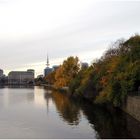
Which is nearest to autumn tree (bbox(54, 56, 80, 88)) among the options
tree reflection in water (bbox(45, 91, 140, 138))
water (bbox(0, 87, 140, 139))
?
tree reflection in water (bbox(45, 91, 140, 138))

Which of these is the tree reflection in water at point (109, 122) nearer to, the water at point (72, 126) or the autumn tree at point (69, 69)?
the water at point (72, 126)

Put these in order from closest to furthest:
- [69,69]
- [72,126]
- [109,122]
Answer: [72,126] → [109,122] → [69,69]

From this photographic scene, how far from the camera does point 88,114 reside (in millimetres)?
A: 50219

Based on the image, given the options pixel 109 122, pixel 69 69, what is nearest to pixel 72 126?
pixel 109 122

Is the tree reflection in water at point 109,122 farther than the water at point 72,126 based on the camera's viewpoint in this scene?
Yes

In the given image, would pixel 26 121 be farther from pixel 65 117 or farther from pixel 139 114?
pixel 139 114

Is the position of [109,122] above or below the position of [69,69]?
below

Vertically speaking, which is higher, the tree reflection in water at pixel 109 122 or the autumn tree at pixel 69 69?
the autumn tree at pixel 69 69

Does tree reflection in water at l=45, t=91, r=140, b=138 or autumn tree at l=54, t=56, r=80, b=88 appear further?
autumn tree at l=54, t=56, r=80, b=88

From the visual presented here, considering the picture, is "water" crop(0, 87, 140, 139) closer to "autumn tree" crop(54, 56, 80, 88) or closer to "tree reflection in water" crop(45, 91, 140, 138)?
"tree reflection in water" crop(45, 91, 140, 138)

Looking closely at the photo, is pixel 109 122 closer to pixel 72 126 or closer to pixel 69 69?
pixel 72 126

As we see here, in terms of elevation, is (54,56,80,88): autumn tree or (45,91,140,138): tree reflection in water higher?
(54,56,80,88): autumn tree

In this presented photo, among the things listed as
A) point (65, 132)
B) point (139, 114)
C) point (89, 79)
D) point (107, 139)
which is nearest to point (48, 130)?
point (65, 132)

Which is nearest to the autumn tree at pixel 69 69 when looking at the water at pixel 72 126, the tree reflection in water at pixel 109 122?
the tree reflection in water at pixel 109 122
